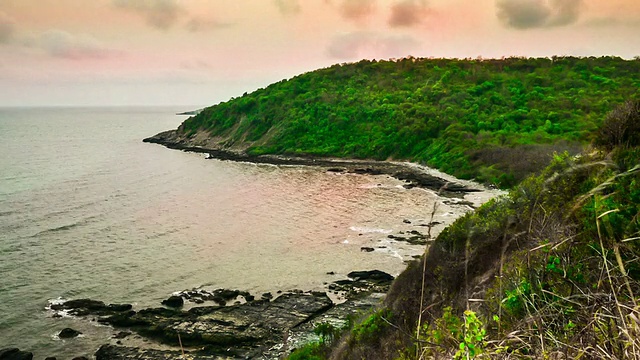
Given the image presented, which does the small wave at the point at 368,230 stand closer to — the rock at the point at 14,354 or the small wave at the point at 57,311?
the small wave at the point at 57,311

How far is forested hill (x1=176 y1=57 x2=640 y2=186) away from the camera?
70938 mm

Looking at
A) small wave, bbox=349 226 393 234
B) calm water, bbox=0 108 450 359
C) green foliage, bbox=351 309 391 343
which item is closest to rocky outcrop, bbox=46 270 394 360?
calm water, bbox=0 108 450 359

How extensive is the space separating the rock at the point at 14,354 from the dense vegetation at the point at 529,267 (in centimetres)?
1703

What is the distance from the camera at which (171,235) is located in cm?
4431

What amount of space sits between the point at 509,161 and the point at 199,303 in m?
49.0

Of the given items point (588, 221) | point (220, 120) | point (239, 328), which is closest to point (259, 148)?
point (220, 120)

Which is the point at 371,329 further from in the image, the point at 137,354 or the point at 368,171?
the point at 368,171

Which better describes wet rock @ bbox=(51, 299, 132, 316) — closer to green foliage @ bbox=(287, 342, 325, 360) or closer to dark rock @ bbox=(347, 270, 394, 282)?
green foliage @ bbox=(287, 342, 325, 360)

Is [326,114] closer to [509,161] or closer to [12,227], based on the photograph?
[509,161]

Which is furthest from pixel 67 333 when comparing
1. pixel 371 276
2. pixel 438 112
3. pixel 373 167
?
pixel 438 112

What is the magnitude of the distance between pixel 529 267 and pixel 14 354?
26980 mm

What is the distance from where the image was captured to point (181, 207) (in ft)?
183

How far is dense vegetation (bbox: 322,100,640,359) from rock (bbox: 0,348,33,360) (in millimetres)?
17031

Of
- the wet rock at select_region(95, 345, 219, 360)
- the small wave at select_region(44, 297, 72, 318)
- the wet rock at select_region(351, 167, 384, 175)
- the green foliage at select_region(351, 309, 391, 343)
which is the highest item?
the wet rock at select_region(351, 167, 384, 175)
